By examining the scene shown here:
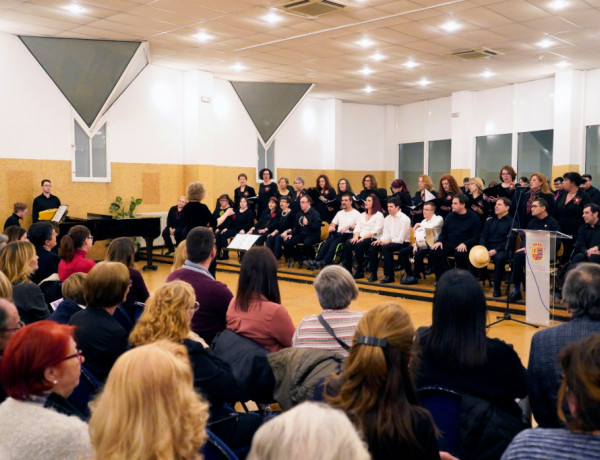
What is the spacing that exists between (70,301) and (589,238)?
5936 millimetres

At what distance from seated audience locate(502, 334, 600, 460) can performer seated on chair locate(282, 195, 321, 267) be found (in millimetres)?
8261

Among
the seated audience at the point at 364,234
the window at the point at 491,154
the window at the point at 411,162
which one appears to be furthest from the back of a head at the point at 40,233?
the window at the point at 411,162

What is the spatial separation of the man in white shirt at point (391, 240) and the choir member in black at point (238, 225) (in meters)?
3.12

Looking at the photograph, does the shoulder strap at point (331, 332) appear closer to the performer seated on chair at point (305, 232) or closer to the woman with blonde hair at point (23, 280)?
the woman with blonde hair at point (23, 280)

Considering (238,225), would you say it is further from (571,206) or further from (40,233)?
(40,233)

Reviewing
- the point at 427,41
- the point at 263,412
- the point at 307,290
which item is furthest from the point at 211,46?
the point at 263,412

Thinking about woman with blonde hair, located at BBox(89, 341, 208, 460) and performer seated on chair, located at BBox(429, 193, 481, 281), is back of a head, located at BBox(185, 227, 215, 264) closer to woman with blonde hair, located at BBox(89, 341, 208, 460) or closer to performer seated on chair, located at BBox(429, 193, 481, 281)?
woman with blonde hair, located at BBox(89, 341, 208, 460)

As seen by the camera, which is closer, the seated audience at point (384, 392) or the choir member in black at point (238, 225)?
the seated audience at point (384, 392)

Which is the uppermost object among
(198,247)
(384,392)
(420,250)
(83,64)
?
(83,64)

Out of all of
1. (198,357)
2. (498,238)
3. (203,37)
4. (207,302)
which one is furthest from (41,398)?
(203,37)

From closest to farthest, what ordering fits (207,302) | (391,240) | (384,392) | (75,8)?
(384,392) < (207,302) < (75,8) < (391,240)

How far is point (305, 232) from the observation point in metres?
9.87

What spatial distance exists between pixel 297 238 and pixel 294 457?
8.79 m

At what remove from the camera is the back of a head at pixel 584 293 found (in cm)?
257
